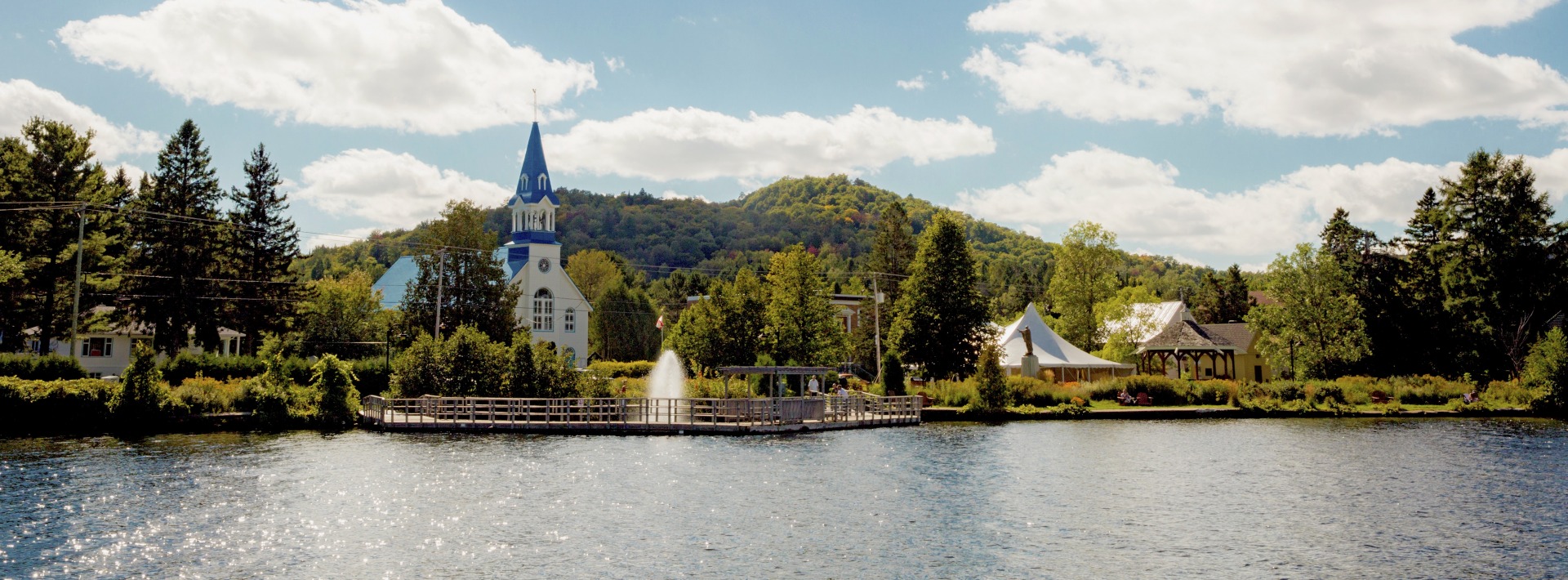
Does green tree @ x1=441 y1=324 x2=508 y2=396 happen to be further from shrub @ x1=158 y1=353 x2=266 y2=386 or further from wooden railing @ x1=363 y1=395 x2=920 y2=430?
shrub @ x1=158 y1=353 x2=266 y2=386

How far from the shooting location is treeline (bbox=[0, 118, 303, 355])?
174 ft

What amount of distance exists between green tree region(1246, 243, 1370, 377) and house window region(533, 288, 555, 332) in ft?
156

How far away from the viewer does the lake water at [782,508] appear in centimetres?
1916

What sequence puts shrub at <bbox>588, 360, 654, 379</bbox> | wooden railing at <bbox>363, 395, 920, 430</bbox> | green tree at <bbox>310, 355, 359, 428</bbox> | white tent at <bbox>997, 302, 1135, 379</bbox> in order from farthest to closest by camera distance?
shrub at <bbox>588, 360, 654, 379</bbox> < white tent at <bbox>997, 302, 1135, 379</bbox> < green tree at <bbox>310, 355, 359, 428</bbox> < wooden railing at <bbox>363, 395, 920, 430</bbox>

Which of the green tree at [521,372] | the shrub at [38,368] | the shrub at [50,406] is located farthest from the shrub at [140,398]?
the green tree at [521,372]

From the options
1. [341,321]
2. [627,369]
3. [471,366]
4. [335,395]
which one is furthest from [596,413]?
[341,321]

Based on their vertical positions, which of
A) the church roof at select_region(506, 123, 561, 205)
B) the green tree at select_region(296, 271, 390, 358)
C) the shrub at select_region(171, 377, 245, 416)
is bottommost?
the shrub at select_region(171, 377, 245, 416)

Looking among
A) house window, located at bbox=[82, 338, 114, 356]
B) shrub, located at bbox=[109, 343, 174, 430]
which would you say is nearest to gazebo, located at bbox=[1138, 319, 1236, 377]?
shrub, located at bbox=[109, 343, 174, 430]

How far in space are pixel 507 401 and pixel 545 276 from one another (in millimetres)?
32853

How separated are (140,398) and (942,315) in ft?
132

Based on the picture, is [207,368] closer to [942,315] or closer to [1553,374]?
[942,315]

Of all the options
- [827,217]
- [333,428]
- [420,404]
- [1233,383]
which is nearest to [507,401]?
[420,404]

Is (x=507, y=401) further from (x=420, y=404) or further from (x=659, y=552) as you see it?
(x=659, y=552)

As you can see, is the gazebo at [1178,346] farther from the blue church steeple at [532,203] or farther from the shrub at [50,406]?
the shrub at [50,406]
